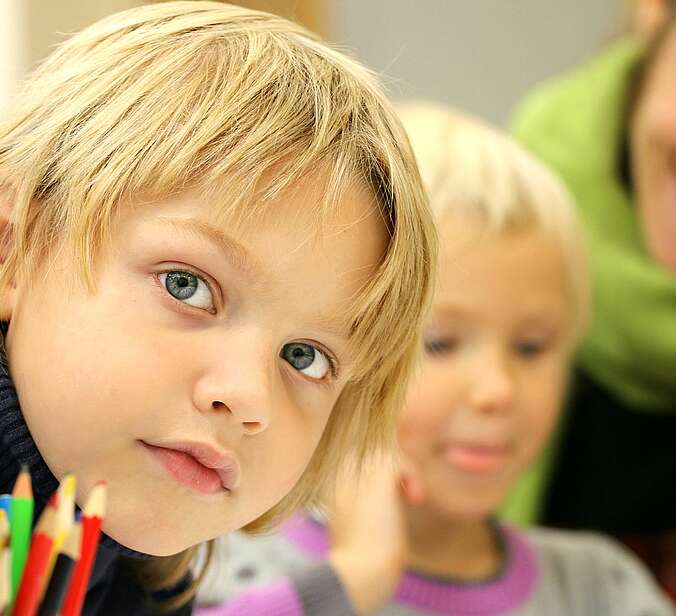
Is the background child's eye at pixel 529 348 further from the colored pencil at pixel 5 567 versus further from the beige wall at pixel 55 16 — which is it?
the colored pencil at pixel 5 567

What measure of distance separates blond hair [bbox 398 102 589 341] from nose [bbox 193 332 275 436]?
1.15 ft

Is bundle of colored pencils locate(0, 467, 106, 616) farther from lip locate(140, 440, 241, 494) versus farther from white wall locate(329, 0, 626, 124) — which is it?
white wall locate(329, 0, 626, 124)

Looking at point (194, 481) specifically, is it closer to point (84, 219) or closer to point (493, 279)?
point (84, 219)

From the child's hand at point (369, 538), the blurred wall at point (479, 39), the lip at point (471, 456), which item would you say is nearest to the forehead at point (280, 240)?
the child's hand at point (369, 538)

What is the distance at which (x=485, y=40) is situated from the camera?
1.43 metres

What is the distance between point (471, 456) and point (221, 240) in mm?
433

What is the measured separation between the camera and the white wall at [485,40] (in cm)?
136

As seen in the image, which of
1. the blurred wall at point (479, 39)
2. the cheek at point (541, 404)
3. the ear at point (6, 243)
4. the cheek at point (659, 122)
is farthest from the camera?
the blurred wall at point (479, 39)

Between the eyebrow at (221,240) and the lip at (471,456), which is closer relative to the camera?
the eyebrow at (221,240)

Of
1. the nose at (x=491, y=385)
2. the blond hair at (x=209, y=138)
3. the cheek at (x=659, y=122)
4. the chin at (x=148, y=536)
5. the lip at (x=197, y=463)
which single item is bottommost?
the chin at (x=148, y=536)

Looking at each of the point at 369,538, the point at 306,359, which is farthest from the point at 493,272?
the point at 306,359

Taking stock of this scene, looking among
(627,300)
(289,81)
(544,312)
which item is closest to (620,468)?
(627,300)

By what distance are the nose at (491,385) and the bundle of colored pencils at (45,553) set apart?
46 cm

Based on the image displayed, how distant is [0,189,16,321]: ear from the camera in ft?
1.48
